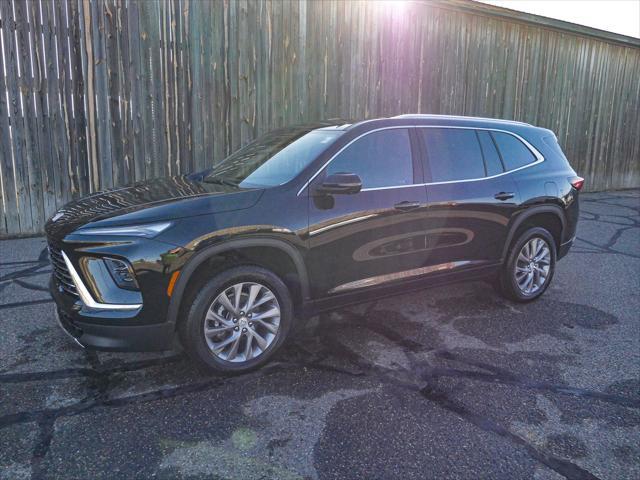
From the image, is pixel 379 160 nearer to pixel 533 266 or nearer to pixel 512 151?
pixel 512 151

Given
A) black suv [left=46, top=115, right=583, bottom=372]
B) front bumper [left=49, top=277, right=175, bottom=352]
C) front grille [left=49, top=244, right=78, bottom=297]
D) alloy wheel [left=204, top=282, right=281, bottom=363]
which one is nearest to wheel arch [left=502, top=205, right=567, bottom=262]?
black suv [left=46, top=115, right=583, bottom=372]

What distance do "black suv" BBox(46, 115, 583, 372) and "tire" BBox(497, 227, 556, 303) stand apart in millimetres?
13

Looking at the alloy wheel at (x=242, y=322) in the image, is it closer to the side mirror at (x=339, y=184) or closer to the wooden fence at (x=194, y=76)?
the side mirror at (x=339, y=184)

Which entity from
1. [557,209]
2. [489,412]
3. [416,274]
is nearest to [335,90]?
[557,209]

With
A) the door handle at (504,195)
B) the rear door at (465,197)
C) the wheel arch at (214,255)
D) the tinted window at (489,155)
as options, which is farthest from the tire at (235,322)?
the tinted window at (489,155)

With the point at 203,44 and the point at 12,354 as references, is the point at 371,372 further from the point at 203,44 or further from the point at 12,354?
the point at 203,44

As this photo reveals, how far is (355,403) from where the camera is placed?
2.83m

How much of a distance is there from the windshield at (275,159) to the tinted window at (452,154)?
2.82 feet

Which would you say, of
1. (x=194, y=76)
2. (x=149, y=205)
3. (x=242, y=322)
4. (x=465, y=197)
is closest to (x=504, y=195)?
(x=465, y=197)

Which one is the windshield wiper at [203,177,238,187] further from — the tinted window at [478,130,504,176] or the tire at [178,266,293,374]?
the tinted window at [478,130,504,176]

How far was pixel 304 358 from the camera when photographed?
11.2ft

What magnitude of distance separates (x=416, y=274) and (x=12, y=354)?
10.2ft

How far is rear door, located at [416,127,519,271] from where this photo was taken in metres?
3.91

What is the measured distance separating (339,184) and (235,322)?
1.17m
